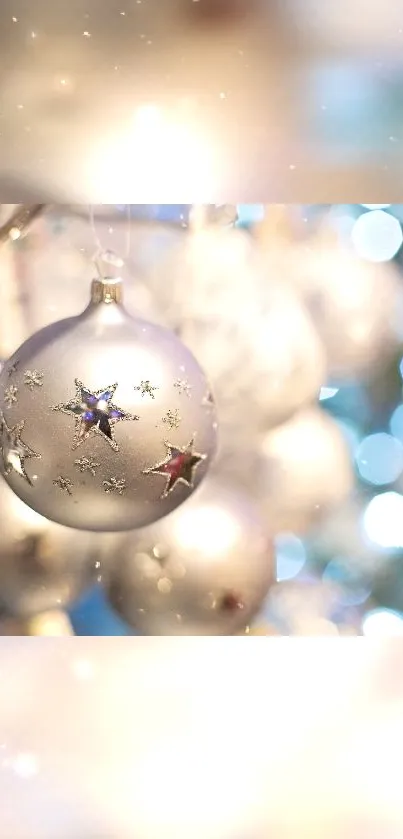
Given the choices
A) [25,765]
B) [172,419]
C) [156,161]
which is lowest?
[25,765]

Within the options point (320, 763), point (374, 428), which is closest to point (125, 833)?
point (320, 763)

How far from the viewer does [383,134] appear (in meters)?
0.99

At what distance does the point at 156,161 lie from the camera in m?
0.98

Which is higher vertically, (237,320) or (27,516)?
(237,320)

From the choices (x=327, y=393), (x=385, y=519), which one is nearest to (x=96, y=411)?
(x=327, y=393)

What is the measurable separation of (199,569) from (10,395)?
0.31 m

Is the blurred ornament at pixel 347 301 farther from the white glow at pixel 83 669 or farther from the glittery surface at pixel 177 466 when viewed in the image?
the white glow at pixel 83 669

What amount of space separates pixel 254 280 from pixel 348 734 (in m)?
0.55

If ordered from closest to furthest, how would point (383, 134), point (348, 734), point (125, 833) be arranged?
point (125, 833) → point (348, 734) → point (383, 134)

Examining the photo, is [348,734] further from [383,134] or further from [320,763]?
[383,134]

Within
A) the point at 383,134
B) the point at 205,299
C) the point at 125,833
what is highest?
the point at 383,134

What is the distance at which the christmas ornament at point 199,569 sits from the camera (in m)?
0.97

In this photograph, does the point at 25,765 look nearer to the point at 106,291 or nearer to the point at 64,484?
the point at 64,484

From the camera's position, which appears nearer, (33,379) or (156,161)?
(33,379)
